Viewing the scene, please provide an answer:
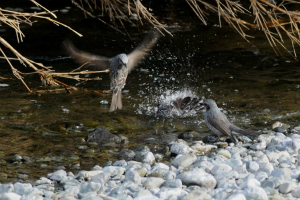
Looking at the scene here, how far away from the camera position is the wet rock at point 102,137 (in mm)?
6523

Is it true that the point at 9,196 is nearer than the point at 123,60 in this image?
Yes

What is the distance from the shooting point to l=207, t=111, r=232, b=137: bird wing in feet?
21.5

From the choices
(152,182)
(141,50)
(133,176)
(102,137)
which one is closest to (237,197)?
(152,182)

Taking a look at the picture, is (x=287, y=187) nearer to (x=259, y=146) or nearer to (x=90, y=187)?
(x=259, y=146)

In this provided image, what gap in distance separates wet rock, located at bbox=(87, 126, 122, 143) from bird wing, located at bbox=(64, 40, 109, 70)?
36.1 inches

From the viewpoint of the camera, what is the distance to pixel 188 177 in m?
5.00

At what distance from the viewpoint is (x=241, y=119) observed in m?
7.39

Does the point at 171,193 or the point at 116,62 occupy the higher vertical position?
the point at 116,62

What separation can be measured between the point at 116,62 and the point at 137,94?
120cm

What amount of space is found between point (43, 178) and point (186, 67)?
535 centimetres

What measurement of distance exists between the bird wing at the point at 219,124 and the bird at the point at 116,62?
54.2 inches

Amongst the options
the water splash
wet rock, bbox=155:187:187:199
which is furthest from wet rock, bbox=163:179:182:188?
the water splash

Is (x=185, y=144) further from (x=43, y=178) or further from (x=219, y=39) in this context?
(x=219, y=39)

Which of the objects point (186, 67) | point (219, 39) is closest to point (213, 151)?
point (186, 67)
